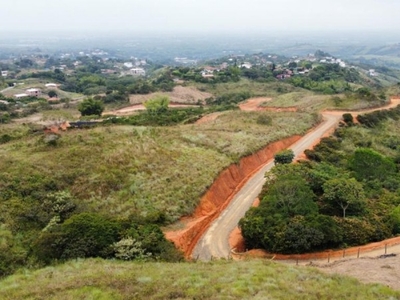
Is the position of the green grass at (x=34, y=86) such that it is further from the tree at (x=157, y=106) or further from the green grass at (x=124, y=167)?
the green grass at (x=124, y=167)

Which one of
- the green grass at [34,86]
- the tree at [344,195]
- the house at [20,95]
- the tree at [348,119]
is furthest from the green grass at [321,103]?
the green grass at [34,86]

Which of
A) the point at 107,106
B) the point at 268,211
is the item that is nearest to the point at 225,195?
the point at 268,211

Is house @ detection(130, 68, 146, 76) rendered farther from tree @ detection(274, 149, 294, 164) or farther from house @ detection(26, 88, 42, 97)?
tree @ detection(274, 149, 294, 164)

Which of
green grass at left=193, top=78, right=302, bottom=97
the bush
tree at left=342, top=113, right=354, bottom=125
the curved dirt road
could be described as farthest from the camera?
green grass at left=193, top=78, right=302, bottom=97

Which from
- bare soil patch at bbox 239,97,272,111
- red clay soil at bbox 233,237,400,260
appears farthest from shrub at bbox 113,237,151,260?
bare soil patch at bbox 239,97,272,111

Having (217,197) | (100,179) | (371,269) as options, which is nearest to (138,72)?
(217,197)
